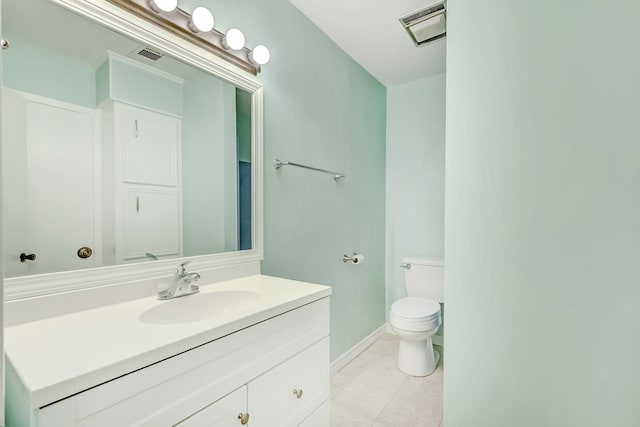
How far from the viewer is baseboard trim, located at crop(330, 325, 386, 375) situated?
2202 mm

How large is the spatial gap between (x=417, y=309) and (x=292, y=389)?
1321 mm

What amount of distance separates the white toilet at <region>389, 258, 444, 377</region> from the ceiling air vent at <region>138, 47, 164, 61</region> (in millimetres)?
1959

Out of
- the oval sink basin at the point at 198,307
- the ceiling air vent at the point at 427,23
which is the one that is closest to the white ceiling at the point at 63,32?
the oval sink basin at the point at 198,307

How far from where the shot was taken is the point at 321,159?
2107mm

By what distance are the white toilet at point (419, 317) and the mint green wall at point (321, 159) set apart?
369 millimetres

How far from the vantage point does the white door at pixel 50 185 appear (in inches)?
36.9

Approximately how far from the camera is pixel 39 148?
970 mm

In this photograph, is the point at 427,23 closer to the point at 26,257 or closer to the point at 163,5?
the point at 163,5

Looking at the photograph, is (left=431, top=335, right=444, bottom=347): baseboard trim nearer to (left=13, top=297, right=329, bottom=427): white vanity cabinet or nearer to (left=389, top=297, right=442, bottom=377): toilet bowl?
(left=389, top=297, right=442, bottom=377): toilet bowl

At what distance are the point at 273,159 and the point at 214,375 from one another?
115 centimetres

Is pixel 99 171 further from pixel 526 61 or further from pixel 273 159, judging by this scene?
pixel 526 61

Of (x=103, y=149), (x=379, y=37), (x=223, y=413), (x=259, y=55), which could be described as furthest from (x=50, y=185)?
(x=379, y=37)

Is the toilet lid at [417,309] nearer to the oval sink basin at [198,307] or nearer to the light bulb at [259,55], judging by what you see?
the oval sink basin at [198,307]

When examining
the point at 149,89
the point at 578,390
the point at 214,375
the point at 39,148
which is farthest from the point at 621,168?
the point at 39,148
